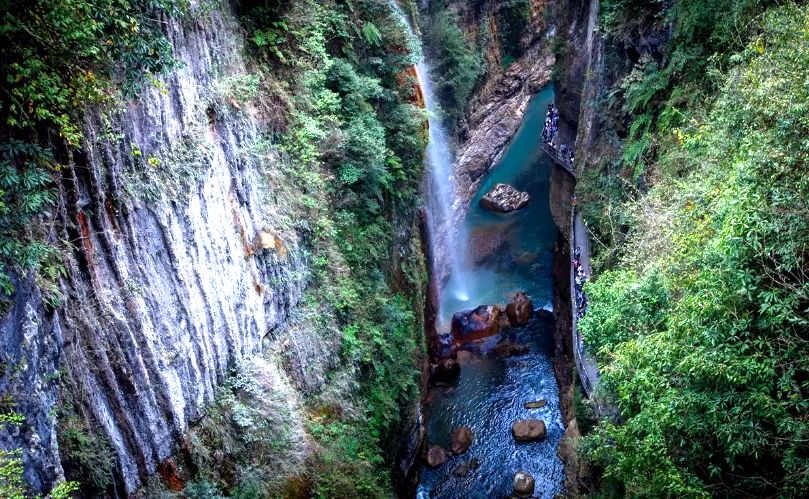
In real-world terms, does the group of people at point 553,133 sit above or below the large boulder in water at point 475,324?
above

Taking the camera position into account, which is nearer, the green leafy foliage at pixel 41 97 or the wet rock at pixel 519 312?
the green leafy foliage at pixel 41 97

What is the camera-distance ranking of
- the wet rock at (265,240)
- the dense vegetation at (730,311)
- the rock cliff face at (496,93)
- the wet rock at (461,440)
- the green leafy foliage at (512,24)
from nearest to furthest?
the dense vegetation at (730,311) → the wet rock at (265,240) → the wet rock at (461,440) → the rock cliff face at (496,93) → the green leafy foliage at (512,24)

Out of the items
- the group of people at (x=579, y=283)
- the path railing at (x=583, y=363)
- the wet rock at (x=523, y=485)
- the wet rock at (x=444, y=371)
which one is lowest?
the wet rock at (x=523, y=485)

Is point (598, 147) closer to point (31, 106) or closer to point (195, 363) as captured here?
point (195, 363)

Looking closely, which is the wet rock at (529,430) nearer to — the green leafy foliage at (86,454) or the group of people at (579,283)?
the group of people at (579,283)

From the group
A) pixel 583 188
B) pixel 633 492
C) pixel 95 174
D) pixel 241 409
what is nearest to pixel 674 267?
pixel 633 492

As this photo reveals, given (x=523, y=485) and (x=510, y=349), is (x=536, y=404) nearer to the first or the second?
(x=510, y=349)

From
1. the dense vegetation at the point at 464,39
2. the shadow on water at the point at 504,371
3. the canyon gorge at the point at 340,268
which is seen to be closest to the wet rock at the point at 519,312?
the shadow on water at the point at 504,371
